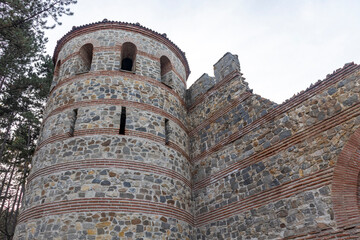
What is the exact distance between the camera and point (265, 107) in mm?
7965

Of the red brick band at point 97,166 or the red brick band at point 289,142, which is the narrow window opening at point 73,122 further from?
the red brick band at point 289,142

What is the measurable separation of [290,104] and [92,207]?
608 cm

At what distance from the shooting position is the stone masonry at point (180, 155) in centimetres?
607

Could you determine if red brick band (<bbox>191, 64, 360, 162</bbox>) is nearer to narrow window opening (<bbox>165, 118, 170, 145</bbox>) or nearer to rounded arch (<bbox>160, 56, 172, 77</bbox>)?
narrow window opening (<bbox>165, 118, 170, 145</bbox>)

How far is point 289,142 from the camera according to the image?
22.8 ft

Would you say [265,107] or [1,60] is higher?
[1,60]

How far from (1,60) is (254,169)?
38.2 feet

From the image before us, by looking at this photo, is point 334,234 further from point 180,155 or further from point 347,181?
point 180,155

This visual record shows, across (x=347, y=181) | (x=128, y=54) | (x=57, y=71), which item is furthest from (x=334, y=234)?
(x=57, y=71)

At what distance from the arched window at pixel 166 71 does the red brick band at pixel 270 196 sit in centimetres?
557

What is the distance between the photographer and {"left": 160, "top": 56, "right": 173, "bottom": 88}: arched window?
11304 millimetres

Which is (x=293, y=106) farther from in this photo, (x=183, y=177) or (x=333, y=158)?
(x=183, y=177)

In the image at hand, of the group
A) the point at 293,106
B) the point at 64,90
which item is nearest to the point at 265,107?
the point at 293,106

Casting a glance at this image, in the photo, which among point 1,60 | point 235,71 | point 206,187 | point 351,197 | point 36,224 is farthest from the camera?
point 1,60
